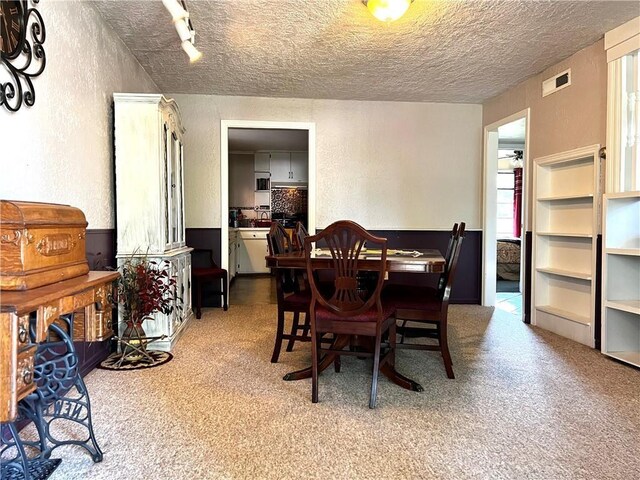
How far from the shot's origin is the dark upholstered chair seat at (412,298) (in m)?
2.59

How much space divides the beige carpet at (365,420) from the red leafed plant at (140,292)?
391 millimetres

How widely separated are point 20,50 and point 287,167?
6958mm

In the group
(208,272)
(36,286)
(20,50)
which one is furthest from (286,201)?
(36,286)

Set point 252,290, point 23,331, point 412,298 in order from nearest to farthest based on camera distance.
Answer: point 23,331
point 412,298
point 252,290

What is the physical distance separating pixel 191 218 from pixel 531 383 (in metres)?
3.73

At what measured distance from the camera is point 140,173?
308 cm

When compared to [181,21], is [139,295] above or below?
below

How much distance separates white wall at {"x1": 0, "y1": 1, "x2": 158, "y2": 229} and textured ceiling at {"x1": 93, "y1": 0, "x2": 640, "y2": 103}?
309mm

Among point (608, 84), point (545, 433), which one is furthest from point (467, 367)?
point (608, 84)

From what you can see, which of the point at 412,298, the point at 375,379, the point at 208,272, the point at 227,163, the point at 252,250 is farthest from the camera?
the point at 252,250

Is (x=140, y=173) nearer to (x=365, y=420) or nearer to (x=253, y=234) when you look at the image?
(x=365, y=420)

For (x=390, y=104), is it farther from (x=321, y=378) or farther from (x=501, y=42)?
(x=321, y=378)

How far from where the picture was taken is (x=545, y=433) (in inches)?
74.8

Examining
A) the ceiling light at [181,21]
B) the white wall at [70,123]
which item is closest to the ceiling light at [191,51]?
the ceiling light at [181,21]
